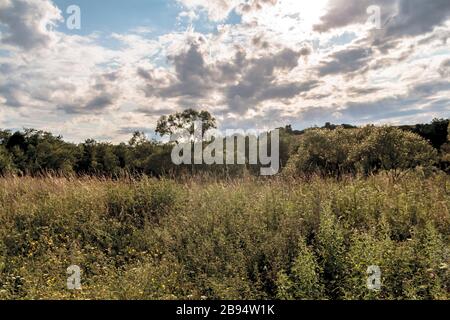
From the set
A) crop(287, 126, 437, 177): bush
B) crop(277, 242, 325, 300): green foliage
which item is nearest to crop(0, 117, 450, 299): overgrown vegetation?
crop(277, 242, 325, 300): green foliage

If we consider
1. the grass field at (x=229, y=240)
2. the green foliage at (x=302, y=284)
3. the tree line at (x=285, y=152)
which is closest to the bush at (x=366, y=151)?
the tree line at (x=285, y=152)

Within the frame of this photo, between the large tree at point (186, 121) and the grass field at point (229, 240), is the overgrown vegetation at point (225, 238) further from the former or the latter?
the large tree at point (186, 121)

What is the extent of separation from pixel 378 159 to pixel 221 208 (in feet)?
33.6

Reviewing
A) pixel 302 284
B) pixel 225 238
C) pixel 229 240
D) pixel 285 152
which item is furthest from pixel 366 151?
pixel 302 284

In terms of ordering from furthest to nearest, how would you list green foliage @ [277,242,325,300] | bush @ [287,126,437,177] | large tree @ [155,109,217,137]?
large tree @ [155,109,217,137]
bush @ [287,126,437,177]
green foliage @ [277,242,325,300]

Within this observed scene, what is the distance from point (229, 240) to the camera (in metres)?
7.62

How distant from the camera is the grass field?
5.86 m

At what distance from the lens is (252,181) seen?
11.3 meters

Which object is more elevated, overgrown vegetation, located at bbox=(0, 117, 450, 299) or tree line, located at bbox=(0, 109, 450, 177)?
tree line, located at bbox=(0, 109, 450, 177)

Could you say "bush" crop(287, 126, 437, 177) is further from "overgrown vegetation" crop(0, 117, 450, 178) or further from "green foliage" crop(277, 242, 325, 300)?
"green foliage" crop(277, 242, 325, 300)

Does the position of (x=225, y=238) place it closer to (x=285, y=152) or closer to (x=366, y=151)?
(x=366, y=151)

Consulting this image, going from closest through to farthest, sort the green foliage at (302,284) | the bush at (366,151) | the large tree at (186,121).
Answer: the green foliage at (302,284), the bush at (366,151), the large tree at (186,121)

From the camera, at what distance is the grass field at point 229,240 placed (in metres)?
5.86

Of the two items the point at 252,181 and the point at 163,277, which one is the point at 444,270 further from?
the point at 252,181
